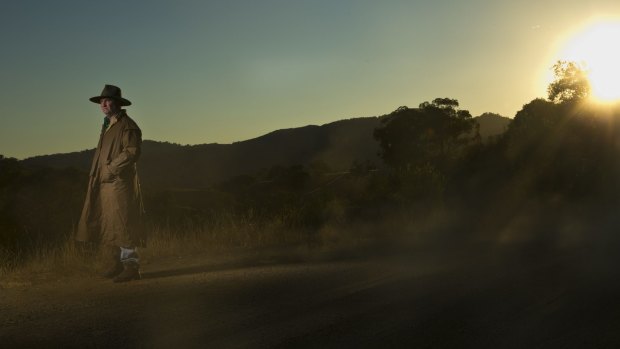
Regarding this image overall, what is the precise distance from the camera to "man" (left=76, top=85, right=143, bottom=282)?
923 centimetres

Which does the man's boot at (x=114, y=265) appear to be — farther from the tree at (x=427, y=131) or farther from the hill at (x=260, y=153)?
the hill at (x=260, y=153)

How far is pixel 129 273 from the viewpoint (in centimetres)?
920

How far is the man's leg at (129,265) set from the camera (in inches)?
361

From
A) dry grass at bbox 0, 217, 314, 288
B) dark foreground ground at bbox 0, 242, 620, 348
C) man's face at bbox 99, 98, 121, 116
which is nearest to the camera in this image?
dark foreground ground at bbox 0, 242, 620, 348

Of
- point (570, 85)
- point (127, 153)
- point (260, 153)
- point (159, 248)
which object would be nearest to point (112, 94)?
point (127, 153)

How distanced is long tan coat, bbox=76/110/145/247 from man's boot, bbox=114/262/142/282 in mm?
253

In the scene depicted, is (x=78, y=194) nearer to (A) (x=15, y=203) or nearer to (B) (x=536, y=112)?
(A) (x=15, y=203)

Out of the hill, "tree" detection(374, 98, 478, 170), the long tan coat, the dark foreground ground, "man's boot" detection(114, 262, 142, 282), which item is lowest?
the dark foreground ground

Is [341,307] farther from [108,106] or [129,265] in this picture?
[108,106]

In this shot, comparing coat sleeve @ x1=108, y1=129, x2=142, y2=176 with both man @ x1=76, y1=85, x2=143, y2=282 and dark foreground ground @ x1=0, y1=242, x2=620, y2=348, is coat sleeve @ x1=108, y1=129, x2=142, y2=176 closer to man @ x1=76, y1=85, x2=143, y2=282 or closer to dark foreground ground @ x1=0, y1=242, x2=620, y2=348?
man @ x1=76, y1=85, x2=143, y2=282

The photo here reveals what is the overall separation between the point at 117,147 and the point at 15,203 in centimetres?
1022

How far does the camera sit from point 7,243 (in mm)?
15180

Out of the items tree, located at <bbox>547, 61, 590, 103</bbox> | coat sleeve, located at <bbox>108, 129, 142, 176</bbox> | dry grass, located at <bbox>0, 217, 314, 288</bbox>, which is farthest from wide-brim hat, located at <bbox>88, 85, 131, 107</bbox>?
tree, located at <bbox>547, 61, 590, 103</bbox>

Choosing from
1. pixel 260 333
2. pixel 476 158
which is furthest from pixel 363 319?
pixel 476 158
